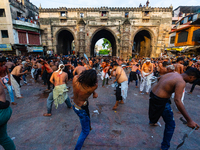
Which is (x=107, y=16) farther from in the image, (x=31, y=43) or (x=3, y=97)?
(x=3, y=97)

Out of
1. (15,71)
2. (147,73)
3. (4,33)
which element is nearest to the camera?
(15,71)

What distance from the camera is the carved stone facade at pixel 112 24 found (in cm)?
1998

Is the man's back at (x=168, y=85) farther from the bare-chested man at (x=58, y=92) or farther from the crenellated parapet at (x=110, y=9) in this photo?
the crenellated parapet at (x=110, y=9)

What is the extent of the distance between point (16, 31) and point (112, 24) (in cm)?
1670

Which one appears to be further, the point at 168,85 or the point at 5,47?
the point at 5,47

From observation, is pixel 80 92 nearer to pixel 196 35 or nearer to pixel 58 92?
pixel 58 92

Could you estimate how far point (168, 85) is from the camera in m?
2.13

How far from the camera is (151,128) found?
3.12m

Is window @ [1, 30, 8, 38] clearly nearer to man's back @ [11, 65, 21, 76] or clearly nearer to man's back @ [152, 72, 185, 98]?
man's back @ [11, 65, 21, 76]

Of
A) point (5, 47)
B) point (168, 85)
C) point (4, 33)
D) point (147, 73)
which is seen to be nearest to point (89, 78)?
point (168, 85)

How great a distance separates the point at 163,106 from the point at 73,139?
225 cm

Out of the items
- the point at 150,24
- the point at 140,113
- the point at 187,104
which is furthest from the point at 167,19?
the point at 140,113

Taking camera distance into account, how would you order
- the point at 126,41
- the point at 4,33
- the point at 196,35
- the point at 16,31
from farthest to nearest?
1. the point at 126,41
2. the point at 16,31
3. the point at 4,33
4. the point at 196,35

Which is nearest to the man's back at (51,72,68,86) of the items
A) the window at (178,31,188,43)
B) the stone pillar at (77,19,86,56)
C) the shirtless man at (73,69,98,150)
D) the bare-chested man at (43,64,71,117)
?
the bare-chested man at (43,64,71,117)
